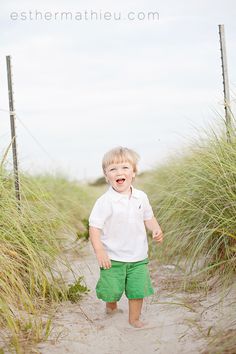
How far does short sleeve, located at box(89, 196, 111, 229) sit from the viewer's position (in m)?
3.79

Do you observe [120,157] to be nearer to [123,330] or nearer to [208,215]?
[208,215]

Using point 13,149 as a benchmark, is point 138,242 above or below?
below

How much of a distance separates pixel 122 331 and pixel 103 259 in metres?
0.45

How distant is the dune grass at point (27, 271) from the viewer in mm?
3352

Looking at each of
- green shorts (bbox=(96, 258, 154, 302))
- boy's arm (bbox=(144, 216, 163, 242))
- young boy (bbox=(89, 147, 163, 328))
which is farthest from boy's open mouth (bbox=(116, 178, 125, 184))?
green shorts (bbox=(96, 258, 154, 302))

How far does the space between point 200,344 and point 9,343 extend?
1.02m

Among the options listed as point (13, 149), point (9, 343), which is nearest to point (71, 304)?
point (9, 343)

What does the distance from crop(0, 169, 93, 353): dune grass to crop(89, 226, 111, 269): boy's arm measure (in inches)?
14.5

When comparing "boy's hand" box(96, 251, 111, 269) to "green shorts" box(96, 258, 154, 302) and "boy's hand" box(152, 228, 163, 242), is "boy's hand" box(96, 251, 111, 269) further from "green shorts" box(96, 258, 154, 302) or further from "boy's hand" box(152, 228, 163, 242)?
"boy's hand" box(152, 228, 163, 242)

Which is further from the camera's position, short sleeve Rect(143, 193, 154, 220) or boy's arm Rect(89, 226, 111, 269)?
short sleeve Rect(143, 193, 154, 220)

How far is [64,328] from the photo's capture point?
3.57 metres

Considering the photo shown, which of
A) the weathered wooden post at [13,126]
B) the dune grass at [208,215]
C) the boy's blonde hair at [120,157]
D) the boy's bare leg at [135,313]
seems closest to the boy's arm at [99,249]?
the boy's bare leg at [135,313]

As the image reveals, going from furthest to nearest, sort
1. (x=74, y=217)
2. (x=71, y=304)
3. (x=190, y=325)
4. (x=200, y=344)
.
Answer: (x=74, y=217)
(x=71, y=304)
(x=190, y=325)
(x=200, y=344)

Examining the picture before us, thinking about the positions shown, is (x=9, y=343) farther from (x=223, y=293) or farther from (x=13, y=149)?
(x=13, y=149)
